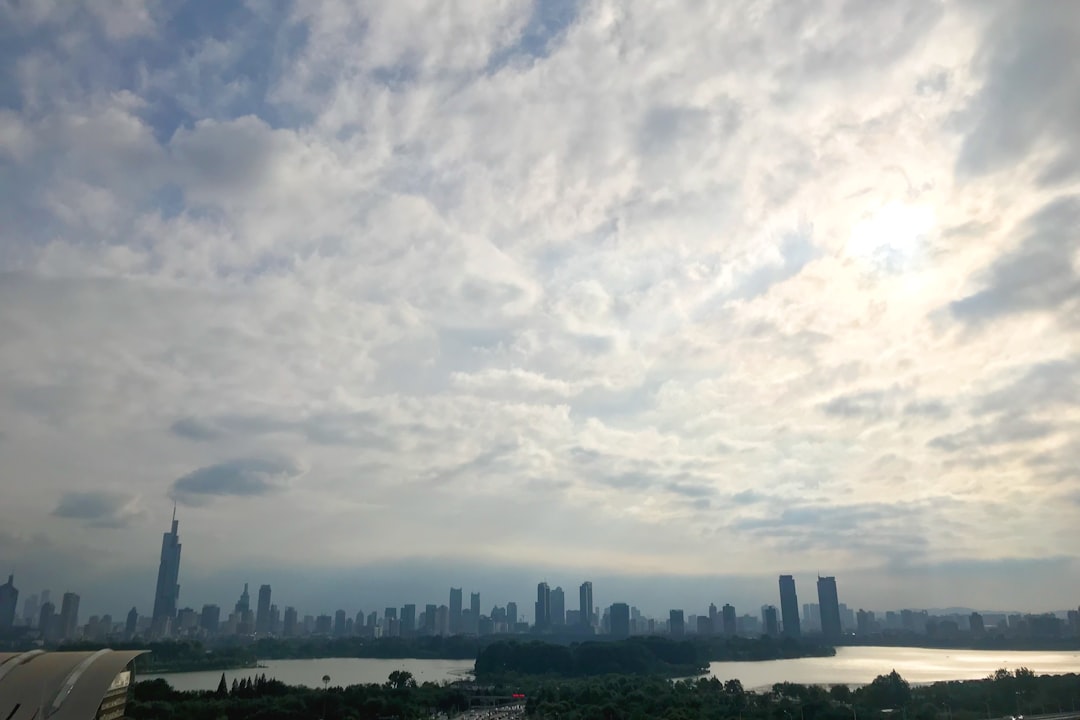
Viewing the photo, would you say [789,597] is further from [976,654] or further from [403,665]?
[403,665]

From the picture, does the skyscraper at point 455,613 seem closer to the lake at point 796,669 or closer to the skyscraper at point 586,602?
the skyscraper at point 586,602

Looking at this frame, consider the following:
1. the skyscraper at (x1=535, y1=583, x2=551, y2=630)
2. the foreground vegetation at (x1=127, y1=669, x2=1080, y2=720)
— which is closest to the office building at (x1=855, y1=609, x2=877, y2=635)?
the skyscraper at (x1=535, y1=583, x2=551, y2=630)

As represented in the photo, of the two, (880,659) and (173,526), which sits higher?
(173,526)

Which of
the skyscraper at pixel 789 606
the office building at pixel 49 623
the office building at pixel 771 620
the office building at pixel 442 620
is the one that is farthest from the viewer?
the office building at pixel 442 620

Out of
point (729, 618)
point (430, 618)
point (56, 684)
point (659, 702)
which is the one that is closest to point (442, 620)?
point (430, 618)

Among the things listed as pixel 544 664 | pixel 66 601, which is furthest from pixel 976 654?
pixel 66 601

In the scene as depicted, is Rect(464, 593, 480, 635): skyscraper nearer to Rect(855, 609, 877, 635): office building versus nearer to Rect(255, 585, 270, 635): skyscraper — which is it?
Rect(255, 585, 270, 635): skyscraper

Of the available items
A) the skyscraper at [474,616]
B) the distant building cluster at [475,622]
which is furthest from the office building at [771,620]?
the skyscraper at [474,616]
